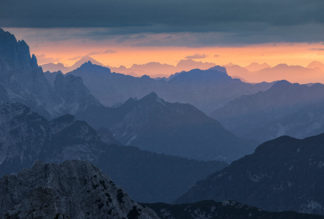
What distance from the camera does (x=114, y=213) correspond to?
165750 mm

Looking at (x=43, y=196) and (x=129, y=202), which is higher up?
(x=43, y=196)

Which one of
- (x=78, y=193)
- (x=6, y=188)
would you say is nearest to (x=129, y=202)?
(x=78, y=193)

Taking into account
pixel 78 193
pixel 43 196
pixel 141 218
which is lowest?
pixel 141 218

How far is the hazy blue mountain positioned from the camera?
519 feet

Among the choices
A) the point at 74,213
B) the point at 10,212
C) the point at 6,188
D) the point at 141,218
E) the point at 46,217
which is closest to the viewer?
the point at 46,217

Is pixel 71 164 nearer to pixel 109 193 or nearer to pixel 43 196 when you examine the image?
pixel 109 193

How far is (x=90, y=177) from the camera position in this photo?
173125 millimetres

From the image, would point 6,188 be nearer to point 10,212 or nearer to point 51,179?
point 51,179

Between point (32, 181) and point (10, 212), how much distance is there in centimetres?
3419

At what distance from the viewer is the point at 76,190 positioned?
167 metres

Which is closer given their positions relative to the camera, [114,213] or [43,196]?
[43,196]

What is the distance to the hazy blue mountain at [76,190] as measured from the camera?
158250 mm

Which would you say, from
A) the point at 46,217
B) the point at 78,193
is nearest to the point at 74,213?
the point at 78,193

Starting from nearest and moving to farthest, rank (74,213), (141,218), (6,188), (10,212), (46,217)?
(46,217) < (10,212) < (74,213) < (6,188) < (141,218)
